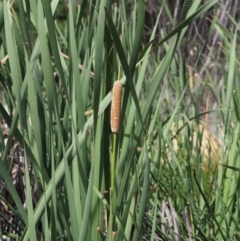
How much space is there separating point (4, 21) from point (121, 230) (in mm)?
271

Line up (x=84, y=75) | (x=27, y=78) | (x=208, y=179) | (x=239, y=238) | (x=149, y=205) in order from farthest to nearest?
(x=208, y=179)
(x=149, y=205)
(x=239, y=238)
(x=84, y=75)
(x=27, y=78)

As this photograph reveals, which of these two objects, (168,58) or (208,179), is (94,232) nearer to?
(168,58)

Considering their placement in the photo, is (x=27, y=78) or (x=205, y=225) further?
(x=205, y=225)

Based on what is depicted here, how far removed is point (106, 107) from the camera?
2.15ft

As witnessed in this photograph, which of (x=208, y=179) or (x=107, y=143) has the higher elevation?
(x=107, y=143)

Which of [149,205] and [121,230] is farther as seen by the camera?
[149,205]

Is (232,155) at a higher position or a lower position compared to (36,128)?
lower

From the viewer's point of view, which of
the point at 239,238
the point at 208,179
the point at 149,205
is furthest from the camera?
the point at 208,179

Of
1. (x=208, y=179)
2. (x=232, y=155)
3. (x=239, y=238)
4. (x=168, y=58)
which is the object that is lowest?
(x=208, y=179)

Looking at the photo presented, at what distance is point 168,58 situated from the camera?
626 mm

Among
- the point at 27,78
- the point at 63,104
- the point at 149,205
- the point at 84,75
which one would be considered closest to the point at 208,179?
the point at 149,205

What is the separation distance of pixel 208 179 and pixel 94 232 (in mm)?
993

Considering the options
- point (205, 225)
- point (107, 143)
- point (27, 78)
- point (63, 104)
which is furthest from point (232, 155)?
point (27, 78)

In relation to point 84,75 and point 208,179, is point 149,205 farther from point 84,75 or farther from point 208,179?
point 208,179
